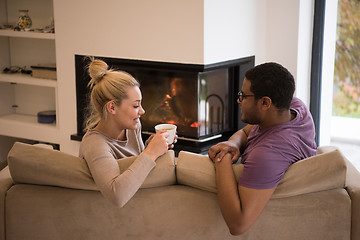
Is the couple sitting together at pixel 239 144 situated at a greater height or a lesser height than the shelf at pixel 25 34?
lesser

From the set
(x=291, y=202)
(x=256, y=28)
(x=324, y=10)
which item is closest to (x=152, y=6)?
(x=256, y=28)

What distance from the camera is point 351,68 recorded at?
15.4 feet

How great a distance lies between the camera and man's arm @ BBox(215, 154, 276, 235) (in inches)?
71.2

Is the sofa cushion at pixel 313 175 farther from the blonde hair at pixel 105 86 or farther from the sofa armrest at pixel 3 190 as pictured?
the sofa armrest at pixel 3 190

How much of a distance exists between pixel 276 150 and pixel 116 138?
2.51ft

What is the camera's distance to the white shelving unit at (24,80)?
14.5 ft

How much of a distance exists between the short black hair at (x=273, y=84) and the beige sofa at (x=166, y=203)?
0.87ft

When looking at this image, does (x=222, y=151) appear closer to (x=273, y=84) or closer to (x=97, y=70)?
(x=273, y=84)

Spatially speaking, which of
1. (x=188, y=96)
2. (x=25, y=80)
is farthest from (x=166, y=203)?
(x=25, y=80)

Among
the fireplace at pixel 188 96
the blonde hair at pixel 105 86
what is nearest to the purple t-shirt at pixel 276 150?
the blonde hair at pixel 105 86

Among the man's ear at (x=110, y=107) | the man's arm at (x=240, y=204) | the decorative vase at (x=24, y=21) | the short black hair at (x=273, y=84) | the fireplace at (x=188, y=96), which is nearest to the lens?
the man's arm at (x=240, y=204)

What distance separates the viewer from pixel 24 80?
4.37m

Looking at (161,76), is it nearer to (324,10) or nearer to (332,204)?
(324,10)

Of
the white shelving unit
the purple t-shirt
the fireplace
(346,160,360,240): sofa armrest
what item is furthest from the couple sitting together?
the white shelving unit
